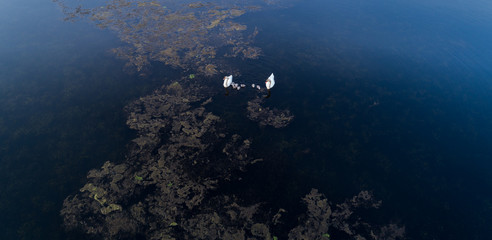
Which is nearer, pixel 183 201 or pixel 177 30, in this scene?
pixel 183 201

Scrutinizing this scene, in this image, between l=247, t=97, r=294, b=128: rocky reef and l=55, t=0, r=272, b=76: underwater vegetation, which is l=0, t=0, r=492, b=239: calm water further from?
l=55, t=0, r=272, b=76: underwater vegetation

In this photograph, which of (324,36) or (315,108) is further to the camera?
(324,36)

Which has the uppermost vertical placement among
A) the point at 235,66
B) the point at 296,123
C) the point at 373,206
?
the point at 235,66

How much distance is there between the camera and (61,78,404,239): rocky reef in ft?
34.9

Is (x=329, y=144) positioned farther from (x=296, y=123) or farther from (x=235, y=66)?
(x=235, y=66)

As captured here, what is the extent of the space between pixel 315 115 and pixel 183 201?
395 inches

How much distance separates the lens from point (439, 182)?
1273 centimetres

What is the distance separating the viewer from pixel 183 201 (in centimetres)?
1148

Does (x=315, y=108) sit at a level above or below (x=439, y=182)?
above

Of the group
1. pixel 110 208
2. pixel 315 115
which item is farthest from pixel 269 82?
Result: pixel 110 208

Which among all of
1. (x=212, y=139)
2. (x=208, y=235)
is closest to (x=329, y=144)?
(x=212, y=139)

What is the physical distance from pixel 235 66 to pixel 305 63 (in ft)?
20.0

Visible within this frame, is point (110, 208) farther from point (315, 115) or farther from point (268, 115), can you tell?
point (315, 115)

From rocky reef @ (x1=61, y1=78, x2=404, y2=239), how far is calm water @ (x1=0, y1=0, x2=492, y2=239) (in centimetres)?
72
